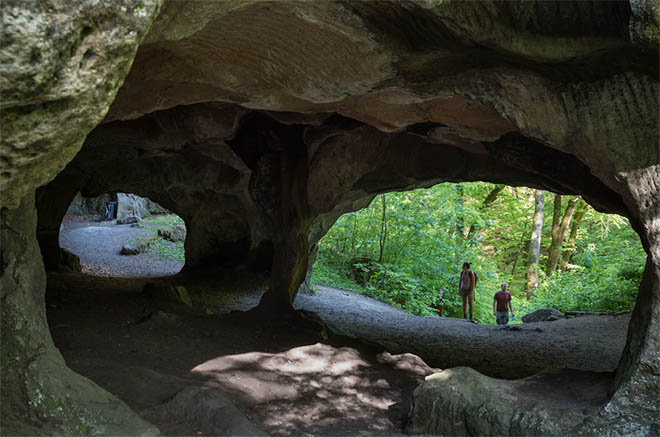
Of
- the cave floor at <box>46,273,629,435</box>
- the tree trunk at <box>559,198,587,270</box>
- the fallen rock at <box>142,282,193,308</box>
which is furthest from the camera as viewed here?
the tree trunk at <box>559,198,587,270</box>

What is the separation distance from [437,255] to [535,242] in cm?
397

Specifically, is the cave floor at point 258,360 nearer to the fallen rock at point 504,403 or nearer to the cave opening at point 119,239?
the fallen rock at point 504,403

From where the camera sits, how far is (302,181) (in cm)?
922

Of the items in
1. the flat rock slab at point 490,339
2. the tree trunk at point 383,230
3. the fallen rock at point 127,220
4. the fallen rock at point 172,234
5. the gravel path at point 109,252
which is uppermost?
the tree trunk at point 383,230

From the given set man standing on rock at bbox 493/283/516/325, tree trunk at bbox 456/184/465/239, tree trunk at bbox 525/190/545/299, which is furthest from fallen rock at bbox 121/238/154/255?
tree trunk at bbox 525/190/545/299

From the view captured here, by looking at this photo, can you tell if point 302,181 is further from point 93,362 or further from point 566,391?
point 566,391

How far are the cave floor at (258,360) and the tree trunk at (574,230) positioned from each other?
10138 mm

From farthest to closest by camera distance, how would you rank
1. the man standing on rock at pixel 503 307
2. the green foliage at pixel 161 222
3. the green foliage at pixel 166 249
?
the green foliage at pixel 161 222
the green foliage at pixel 166 249
the man standing on rock at pixel 503 307

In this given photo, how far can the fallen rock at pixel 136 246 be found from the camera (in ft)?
61.9

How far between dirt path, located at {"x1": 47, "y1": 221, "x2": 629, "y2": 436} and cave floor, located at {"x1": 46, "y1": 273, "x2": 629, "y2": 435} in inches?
0.6

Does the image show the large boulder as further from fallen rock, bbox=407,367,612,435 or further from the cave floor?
fallen rock, bbox=407,367,612,435

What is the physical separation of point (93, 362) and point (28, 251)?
171cm

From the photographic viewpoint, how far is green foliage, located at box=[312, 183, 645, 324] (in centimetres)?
1652

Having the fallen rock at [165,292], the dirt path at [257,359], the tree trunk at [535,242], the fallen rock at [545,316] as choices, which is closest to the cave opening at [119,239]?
the fallen rock at [165,292]
